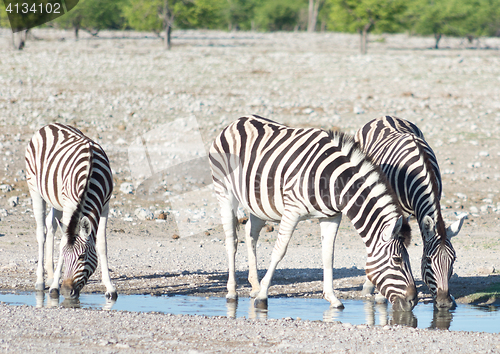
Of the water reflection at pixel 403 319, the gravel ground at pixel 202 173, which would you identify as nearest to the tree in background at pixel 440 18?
the gravel ground at pixel 202 173

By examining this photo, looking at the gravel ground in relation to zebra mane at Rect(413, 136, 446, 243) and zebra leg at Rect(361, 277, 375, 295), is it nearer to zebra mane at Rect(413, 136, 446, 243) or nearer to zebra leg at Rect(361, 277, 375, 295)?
zebra leg at Rect(361, 277, 375, 295)

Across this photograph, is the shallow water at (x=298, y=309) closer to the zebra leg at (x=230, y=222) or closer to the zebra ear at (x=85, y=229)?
the zebra leg at (x=230, y=222)

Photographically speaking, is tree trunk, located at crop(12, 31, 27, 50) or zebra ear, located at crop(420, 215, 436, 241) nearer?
zebra ear, located at crop(420, 215, 436, 241)

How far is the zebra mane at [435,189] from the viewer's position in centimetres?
662

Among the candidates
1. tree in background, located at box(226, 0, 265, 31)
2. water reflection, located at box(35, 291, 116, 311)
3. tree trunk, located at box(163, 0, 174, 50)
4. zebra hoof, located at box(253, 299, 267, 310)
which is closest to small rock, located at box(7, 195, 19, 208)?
water reflection, located at box(35, 291, 116, 311)

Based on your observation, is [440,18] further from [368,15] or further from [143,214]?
[143,214]

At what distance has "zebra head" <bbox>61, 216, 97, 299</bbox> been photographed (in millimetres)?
6520

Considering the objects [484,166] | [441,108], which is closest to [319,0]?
[441,108]

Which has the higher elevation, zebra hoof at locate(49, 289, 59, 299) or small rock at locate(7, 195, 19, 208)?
small rock at locate(7, 195, 19, 208)

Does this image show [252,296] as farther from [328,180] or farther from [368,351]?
[368,351]

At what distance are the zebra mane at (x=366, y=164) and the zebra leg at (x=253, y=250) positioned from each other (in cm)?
162

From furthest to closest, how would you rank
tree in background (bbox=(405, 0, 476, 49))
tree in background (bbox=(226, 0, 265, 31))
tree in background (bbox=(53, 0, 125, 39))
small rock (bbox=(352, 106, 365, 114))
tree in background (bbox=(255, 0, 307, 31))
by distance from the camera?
tree in background (bbox=(255, 0, 307, 31))
tree in background (bbox=(226, 0, 265, 31))
tree in background (bbox=(405, 0, 476, 49))
tree in background (bbox=(53, 0, 125, 39))
small rock (bbox=(352, 106, 365, 114))

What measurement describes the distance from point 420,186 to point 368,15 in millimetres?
40981

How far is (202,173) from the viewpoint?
567 inches
